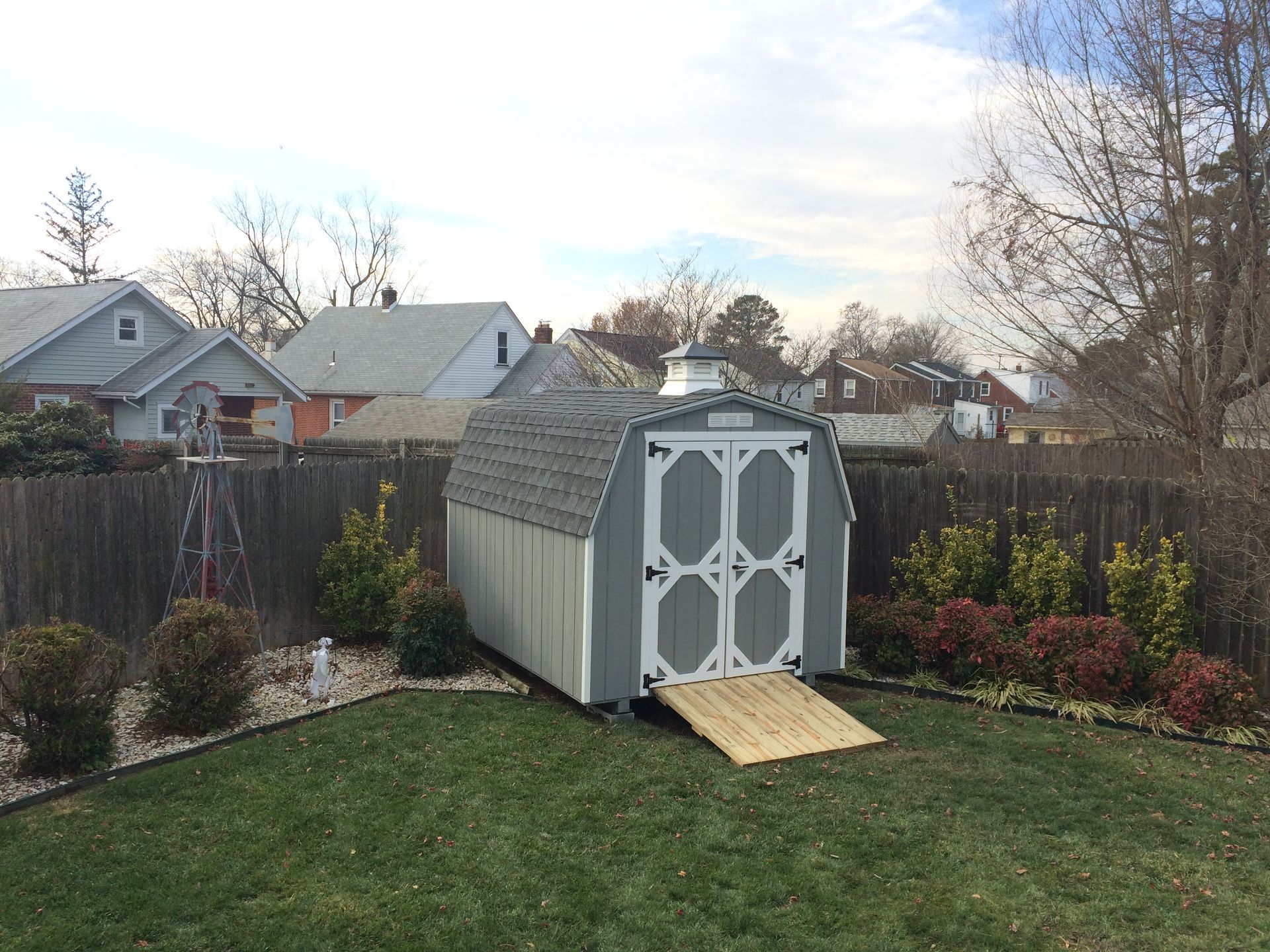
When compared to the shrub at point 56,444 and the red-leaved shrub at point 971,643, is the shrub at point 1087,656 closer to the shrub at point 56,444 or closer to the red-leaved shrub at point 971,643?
the red-leaved shrub at point 971,643

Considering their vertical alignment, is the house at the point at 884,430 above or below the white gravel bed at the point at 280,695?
above

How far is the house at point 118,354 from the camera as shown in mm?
24297

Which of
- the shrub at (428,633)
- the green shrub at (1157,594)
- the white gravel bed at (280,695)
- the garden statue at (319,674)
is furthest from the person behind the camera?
the shrub at (428,633)

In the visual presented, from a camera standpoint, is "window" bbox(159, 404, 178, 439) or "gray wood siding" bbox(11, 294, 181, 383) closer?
"gray wood siding" bbox(11, 294, 181, 383)

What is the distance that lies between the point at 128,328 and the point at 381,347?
10025 mm

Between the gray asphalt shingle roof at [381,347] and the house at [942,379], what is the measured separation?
29290 mm

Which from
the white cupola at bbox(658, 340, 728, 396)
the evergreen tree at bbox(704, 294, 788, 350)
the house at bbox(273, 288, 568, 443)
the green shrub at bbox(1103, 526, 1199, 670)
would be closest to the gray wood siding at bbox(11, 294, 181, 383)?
the house at bbox(273, 288, 568, 443)

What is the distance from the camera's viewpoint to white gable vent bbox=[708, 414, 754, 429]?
309 inches

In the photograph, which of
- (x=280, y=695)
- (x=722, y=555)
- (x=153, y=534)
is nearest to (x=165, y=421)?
(x=153, y=534)

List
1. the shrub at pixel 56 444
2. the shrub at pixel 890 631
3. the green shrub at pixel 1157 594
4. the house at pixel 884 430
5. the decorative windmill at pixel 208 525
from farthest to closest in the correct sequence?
the house at pixel 884 430
the shrub at pixel 56 444
the shrub at pixel 890 631
the decorative windmill at pixel 208 525
the green shrub at pixel 1157 594

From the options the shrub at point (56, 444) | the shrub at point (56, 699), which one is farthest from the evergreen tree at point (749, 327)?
the shrub at point (56, 699)

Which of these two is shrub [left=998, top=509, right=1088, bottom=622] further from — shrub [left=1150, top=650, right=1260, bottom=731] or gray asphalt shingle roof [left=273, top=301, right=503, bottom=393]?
gray asphalt shingle roof [left=273, top=301, right=503, bottom=393]

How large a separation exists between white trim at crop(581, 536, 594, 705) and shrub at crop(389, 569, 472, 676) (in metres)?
1.73

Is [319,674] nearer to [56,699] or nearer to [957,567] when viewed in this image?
[56,699]
